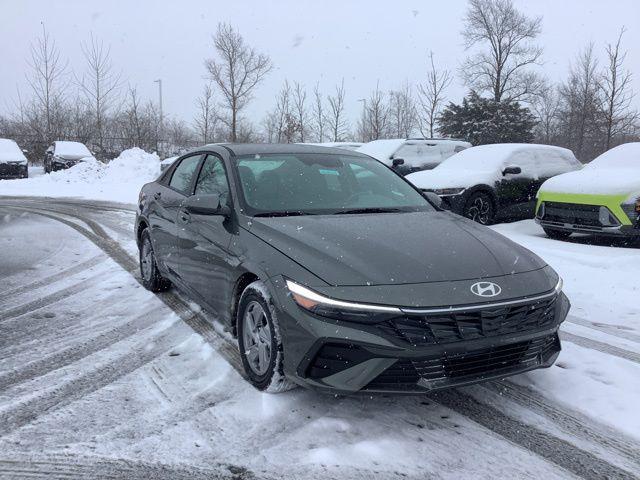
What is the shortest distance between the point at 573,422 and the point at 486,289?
2.94 feet

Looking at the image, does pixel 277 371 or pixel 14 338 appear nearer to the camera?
pixel 277 371

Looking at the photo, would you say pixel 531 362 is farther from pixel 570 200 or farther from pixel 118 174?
pixel 118 174

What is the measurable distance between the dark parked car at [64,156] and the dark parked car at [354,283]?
21.6m

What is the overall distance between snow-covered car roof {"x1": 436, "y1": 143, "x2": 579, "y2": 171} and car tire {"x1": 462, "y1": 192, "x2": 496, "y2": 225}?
68 centimetres

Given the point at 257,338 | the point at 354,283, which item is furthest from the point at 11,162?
the point at 354,283

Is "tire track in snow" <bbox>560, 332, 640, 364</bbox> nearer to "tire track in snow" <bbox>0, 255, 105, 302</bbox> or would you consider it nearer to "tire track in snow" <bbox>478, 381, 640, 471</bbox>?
"tire track in snow" <bbox>478, 381, 640, 471</bbox>

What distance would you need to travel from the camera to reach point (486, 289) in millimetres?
2775

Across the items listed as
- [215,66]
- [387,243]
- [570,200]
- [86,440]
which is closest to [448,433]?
[387,243]

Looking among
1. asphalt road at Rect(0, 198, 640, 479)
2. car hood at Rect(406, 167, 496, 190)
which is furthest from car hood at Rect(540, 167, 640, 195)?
asphalt road at Rect(0, 198, 640, 479)

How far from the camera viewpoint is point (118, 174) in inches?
794

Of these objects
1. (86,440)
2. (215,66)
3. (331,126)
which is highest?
(215,66)

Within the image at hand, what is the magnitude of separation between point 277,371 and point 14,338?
7.85ft

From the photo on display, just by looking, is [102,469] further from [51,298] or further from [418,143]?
[418,143]

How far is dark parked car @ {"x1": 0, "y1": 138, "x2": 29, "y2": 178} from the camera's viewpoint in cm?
2112
